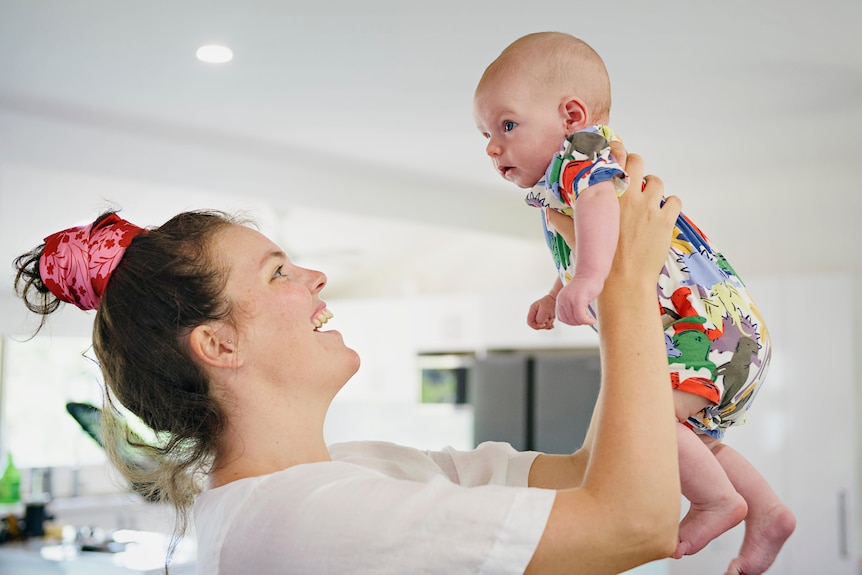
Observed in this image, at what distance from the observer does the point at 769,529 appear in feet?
4.26

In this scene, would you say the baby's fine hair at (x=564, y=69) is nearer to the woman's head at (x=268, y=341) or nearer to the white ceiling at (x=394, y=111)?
the woman's head at (x=268, y=341)

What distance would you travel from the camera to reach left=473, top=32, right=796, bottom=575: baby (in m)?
1.12

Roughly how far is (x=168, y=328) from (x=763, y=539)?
0.85 meters

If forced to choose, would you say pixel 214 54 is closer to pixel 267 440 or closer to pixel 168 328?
pixel 168 328

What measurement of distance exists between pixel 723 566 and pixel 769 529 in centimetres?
399

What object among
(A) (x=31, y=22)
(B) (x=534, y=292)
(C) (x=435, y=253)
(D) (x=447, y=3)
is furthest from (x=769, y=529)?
(C) (x=435, y=253)

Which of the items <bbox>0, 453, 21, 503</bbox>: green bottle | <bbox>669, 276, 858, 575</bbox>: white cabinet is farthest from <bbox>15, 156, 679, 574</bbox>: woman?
<bbox>0, 453, 21, 503</bbox>: green bottle

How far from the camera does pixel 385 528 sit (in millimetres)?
1026

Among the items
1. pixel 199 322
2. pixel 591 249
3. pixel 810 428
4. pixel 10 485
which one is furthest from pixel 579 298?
pixel 10 485

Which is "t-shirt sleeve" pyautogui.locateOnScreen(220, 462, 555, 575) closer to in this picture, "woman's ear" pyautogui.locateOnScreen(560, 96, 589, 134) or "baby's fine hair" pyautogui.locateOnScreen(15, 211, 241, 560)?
"baby's fine hair" pyautogui.locateOnScreen(15, 211, 241, 560)

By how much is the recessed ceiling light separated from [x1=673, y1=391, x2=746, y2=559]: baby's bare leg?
96.4 inches

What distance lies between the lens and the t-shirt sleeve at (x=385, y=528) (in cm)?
100

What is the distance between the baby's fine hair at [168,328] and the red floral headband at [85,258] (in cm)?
2

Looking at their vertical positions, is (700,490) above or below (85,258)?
below
